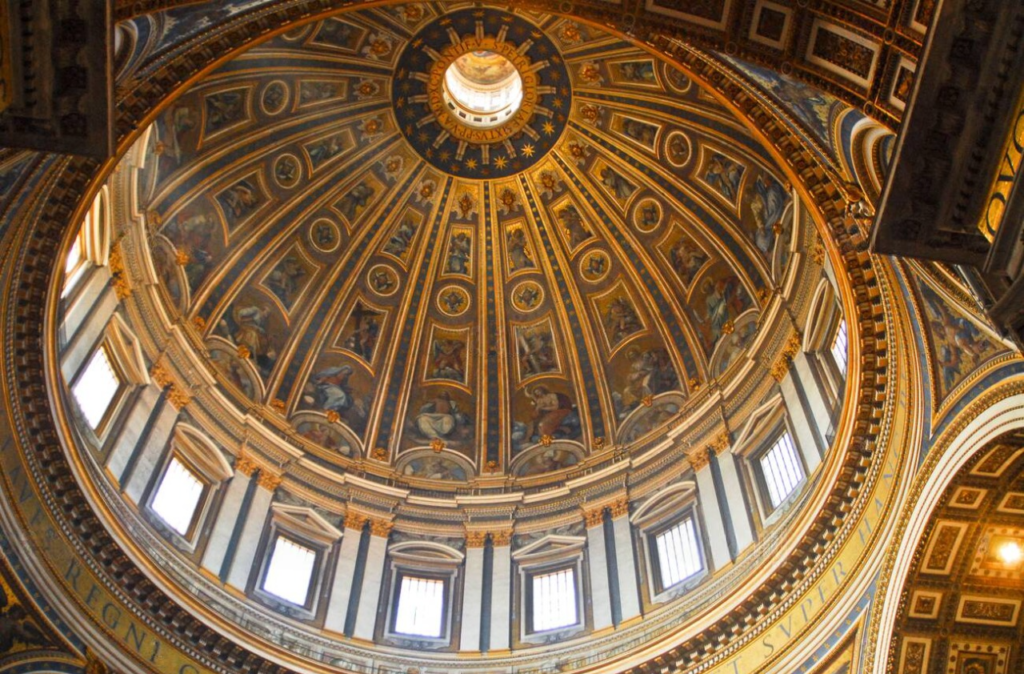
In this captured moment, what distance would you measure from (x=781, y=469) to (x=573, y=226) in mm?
12543

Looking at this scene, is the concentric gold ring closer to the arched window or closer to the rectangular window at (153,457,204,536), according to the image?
the arched window

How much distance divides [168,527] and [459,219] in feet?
49.5

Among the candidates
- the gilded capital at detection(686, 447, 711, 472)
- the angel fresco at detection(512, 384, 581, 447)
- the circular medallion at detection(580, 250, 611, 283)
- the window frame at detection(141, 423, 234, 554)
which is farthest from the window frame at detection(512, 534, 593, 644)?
the circular medallion at detection(580, 250, 611, 283)

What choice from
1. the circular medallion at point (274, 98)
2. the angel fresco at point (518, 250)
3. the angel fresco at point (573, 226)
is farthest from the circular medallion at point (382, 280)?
the circular medallion at point (274, 98)

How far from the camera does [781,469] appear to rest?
22047 millimetres

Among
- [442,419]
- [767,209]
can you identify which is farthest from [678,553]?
[442,419]

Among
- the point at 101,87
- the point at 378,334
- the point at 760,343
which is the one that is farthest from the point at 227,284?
the point at 101,87

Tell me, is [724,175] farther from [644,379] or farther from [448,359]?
[448,359]

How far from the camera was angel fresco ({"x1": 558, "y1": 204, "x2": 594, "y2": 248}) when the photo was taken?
32.0m

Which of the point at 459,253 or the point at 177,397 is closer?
the point at 177,397

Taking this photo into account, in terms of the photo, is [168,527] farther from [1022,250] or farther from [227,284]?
[1022,250]

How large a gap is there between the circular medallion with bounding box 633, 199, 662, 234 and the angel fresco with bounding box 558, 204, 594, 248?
66.0 inches

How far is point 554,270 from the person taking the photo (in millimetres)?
32062

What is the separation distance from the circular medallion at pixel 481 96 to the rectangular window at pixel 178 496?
13.8m
